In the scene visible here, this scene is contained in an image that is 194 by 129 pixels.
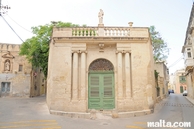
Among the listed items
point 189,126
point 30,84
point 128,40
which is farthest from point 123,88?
point 30,84

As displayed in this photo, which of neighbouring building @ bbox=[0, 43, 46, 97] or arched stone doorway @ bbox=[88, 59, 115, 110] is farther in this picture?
neighbouring building @ bbox=[0, 43, 46, 97]

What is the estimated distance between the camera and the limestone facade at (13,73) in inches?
931

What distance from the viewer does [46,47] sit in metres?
17.1

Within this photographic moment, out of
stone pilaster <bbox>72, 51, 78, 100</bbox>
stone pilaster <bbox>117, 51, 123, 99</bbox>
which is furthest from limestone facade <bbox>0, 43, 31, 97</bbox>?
stone pilaster <bbox>117, 51, 123, 99</bbox>

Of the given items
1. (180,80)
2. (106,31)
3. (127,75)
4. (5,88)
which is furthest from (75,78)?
(180,80)

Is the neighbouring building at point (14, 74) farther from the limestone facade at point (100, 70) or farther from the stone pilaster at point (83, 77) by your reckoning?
the stone pilaster at point (83, 77)

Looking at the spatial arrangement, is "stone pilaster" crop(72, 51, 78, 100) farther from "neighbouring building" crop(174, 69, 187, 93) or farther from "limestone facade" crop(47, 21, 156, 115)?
"neighbouring building" crop(174, 69, 187, 93)

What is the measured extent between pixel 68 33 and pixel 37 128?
649 cm

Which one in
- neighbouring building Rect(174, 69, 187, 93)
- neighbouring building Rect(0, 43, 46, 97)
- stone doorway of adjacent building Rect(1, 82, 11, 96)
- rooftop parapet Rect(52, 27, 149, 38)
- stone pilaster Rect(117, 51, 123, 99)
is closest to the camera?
stone pilaster Rect(117, 51, 123, 99)

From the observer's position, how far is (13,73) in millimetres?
24125

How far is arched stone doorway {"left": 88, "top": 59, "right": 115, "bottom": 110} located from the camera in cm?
1080

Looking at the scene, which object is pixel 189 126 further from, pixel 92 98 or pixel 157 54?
pixel 157 54

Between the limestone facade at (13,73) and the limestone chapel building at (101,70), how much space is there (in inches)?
608

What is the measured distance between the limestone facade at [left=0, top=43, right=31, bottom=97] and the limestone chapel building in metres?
15.5
